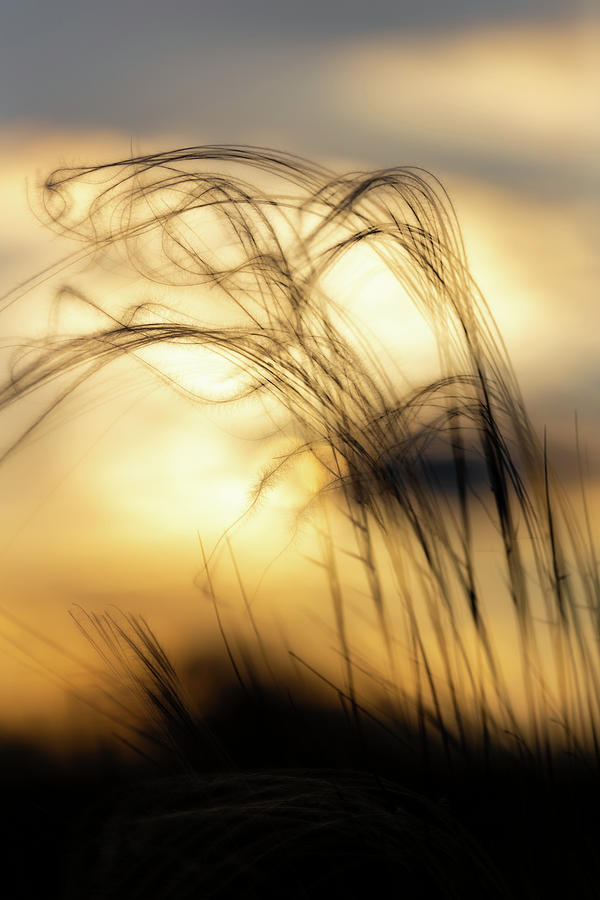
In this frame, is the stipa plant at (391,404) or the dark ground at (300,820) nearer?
the dark ground at (300,820)

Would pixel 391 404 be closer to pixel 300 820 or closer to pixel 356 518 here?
pixel 356 518

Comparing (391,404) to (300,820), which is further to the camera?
(391,404)

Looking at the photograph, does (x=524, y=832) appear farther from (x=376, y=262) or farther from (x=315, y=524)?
(x=376, y=262)

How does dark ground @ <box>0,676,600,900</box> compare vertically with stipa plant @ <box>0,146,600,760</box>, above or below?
below

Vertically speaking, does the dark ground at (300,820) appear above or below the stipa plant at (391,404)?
below

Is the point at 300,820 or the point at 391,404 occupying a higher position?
the point at 391,404

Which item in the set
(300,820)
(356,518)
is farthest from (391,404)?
(300,820)

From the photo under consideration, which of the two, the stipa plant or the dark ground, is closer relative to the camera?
the dark ground

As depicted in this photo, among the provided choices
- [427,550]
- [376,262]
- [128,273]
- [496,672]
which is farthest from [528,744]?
[128,273]
